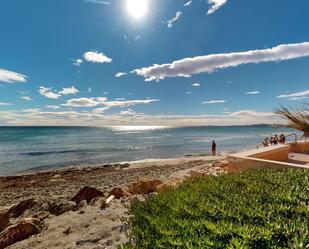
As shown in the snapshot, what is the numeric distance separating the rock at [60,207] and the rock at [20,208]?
3.39ft

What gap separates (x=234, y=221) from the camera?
2.70 meters

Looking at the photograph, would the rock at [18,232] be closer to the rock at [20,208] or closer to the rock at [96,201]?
the rock at [96,201]

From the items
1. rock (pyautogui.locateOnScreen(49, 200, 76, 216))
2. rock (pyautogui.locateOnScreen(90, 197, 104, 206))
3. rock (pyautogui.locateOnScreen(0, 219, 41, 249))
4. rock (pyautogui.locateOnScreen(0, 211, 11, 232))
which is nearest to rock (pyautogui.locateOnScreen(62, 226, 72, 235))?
rock (pyautogui.locateOnScreen(0, 219, 41, 249))

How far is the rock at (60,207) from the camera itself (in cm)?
689

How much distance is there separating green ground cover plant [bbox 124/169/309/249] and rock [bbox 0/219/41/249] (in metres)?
3.13

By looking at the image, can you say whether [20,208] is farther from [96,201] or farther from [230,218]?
[230,218]

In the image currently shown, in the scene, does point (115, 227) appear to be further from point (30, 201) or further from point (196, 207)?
point (30, 201)

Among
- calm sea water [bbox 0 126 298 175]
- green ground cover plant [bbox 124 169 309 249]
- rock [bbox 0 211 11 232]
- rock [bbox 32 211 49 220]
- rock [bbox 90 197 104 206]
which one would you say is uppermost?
green ground cover plant [bbox 124 169 309 249]

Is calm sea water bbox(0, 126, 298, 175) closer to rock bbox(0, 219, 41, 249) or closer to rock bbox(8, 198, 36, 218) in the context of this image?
rock bbox(0, 219, 41, 249)

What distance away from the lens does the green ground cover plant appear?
2.24m

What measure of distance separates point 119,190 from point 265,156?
5.60m

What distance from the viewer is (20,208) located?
759 centimetres

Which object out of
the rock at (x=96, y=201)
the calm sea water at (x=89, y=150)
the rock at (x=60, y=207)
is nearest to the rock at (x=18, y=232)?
the rock at (x=60, y=207)

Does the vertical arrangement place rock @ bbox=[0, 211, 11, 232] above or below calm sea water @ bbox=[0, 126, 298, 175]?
above
